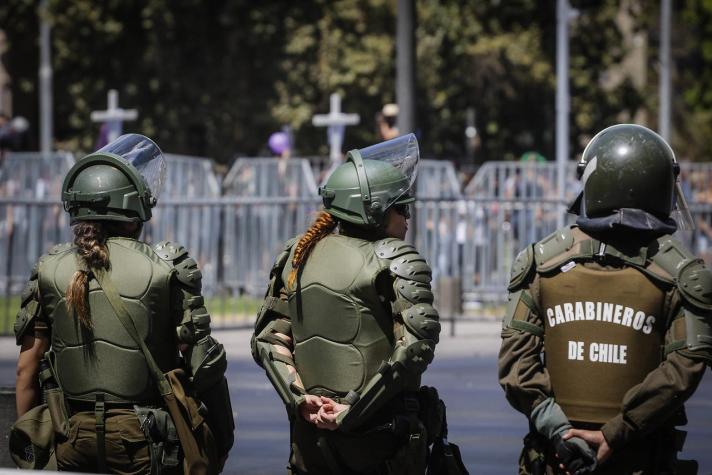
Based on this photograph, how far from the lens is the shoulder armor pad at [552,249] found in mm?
4789

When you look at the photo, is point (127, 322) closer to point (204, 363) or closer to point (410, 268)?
point (204, 363)

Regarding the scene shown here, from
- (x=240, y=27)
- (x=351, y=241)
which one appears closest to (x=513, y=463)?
(x=351, y=241)

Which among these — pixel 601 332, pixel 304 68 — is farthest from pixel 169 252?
pixel 304 68

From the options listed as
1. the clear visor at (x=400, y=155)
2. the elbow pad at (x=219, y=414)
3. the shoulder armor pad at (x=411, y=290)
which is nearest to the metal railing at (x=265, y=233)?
the clear visor at (x=400, y=155)

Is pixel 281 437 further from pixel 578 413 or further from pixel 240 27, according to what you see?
pixel 240 27

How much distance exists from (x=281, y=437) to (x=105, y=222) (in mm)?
4303

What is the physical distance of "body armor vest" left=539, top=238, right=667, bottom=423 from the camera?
15.4 feet

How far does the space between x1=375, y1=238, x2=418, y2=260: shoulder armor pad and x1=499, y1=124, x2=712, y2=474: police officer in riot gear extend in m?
0.46

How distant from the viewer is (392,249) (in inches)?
204

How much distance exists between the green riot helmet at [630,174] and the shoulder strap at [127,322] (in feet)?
5.13

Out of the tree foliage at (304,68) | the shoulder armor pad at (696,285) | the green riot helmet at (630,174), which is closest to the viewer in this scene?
the shoulder armor pad at (696,285)

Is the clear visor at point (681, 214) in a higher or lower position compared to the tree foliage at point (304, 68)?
lower

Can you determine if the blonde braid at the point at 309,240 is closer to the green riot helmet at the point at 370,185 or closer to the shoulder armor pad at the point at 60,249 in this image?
the green riot helmet at the point at 370,185

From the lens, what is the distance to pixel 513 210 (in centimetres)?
1592
